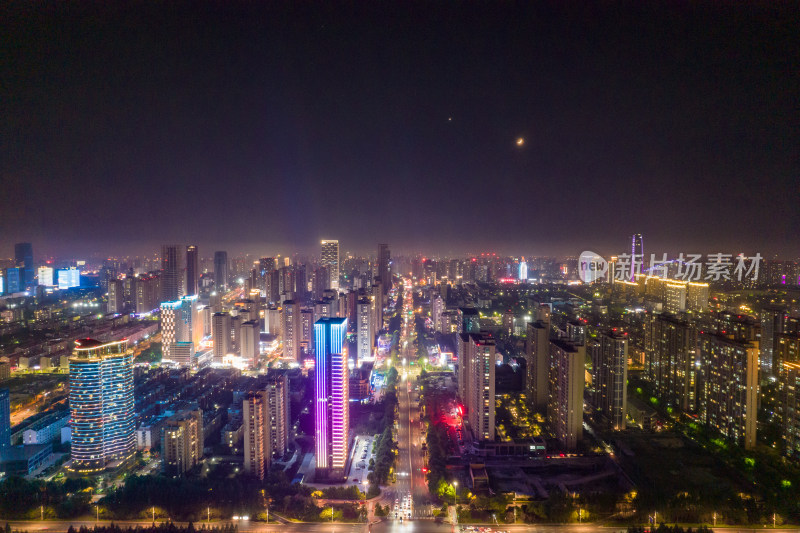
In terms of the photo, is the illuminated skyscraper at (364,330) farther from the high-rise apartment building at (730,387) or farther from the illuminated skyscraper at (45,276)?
the illuminated skyscraper at (45,276)

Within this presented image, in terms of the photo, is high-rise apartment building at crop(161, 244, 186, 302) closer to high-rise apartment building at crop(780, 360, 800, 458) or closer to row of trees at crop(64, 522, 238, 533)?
row of trees at crop(64, 522, 238, 533)

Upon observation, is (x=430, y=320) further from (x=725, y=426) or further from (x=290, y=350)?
(x=725, y=426)

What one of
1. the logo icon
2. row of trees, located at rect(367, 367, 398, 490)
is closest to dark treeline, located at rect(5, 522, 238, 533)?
row of trees, located at rect(367, 367, 398, 490)

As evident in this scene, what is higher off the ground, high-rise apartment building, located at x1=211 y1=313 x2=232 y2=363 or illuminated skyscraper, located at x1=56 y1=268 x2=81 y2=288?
illuminated skyscraper, located at x1=56 y1=268 x2=81 y2=288

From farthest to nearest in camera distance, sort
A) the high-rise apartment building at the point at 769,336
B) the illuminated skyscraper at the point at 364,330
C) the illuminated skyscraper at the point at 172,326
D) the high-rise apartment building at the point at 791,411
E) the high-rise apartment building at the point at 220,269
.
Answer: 1. the high-rise apartment building at the point at 220,269
2. the illuminated skyscraper at the point at 172,326
3. the illuminated skyscraper at the point at 364,330
4. the high-rise apartment building at the point at 769,336
5. the high-rise apartment building at the point at 791,411

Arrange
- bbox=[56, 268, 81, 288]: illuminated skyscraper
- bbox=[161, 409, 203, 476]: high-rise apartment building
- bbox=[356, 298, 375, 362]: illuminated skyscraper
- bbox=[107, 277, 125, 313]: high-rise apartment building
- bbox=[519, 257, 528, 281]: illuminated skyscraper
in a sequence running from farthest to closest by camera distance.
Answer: bbox=[519, 257, 528, 281]: illuminated skyscraper
bbox=[56, 268, 81, 288]: illuminated skyscraper
bbox=[107, 277, 125, 313]: high-rise apartment building
bbox=[356, 298, 375, 362]: illuminated skyscraper
bbox=[161, 409, 203, 476]: high-rise apartment building

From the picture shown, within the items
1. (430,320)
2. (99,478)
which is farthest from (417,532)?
(430,320)

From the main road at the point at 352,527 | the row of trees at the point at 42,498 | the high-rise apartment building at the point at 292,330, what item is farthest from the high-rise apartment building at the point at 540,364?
the row of trees at the point at 42,498
